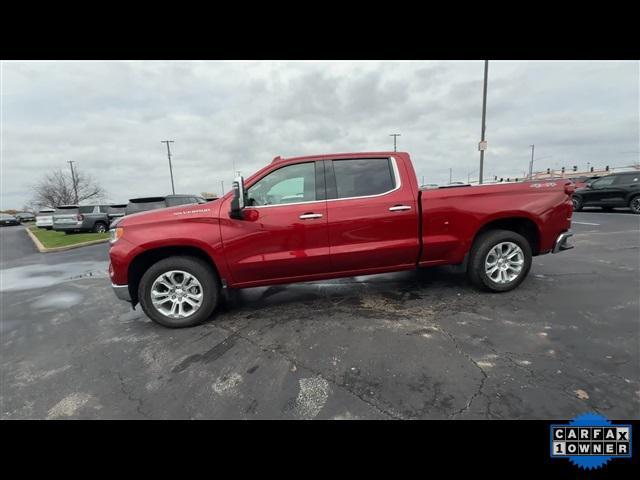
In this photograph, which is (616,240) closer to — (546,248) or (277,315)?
(546,248)

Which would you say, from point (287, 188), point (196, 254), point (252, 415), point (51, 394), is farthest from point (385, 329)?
point (51, 394)

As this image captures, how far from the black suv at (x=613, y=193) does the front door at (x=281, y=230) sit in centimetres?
1502

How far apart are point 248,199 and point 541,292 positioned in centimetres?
407

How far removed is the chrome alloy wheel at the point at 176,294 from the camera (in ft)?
11.0

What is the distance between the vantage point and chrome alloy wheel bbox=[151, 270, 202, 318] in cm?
336

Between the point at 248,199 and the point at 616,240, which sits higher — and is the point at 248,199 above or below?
above

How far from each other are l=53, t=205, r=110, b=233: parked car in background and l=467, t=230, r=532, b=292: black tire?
19.3 metres

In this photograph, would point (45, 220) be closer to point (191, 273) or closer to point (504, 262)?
point (191, 273)

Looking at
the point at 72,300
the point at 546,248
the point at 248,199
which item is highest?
the point at 248,199

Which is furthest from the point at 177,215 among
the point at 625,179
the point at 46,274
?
the point at 625,179

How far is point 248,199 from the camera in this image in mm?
3338

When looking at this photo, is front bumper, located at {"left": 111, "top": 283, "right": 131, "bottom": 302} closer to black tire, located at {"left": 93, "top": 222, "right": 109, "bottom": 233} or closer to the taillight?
the taillight

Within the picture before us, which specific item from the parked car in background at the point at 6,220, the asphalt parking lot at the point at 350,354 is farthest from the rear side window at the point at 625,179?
the parked car in background at the point at 6,220
